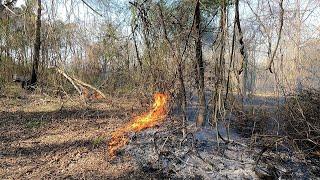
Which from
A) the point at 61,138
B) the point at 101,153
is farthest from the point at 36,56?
the point at 101,153

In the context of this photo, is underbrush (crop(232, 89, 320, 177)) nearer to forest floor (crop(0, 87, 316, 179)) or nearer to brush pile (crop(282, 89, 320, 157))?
brush pile (crop(282, 89, 320, 157))

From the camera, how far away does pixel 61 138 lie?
7023 millimetres

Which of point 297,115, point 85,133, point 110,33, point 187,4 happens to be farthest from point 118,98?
point 297,115

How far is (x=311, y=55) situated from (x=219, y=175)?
11.0 metres

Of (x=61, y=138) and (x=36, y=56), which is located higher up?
(x=36, y=56)

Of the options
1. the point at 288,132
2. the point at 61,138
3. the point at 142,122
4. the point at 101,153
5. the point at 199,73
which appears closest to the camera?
the point at 101,153

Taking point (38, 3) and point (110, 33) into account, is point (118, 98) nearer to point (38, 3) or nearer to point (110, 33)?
point (110, 33)

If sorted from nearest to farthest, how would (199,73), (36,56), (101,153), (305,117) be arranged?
(101,153) < (199,73) < (305,117) < (36,56)

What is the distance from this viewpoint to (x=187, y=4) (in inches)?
286

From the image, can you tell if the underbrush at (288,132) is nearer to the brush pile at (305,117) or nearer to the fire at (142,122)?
the brush pile at (305,117)

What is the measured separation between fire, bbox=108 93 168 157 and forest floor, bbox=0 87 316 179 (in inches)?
5.5

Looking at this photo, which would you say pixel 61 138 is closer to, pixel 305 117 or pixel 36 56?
pixel 305 117

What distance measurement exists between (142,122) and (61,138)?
158cm

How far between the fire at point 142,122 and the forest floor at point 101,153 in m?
0.14
